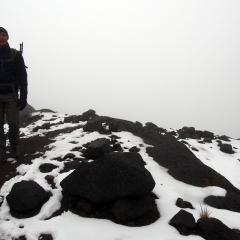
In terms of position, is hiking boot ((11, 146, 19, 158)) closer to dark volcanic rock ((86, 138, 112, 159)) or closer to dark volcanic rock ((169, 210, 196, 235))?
dark volcanic rock ((86, 138, 112, 159))

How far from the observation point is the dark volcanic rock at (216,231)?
10.8 feet

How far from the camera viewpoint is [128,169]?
4.07m

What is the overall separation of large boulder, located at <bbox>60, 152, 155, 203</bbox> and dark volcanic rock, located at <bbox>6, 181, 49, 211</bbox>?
476 mm

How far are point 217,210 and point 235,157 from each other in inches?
265

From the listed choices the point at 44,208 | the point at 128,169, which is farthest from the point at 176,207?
the point at 44,208

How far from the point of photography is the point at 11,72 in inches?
219

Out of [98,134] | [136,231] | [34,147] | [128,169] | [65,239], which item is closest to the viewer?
[65,239]

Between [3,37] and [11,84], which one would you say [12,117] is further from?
[3,37]

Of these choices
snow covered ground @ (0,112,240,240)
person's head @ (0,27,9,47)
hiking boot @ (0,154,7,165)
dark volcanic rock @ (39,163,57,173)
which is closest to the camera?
snow covered ground @ (0,112,240,240)

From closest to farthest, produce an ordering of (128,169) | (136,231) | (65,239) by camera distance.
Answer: (65,239)
(136,231)
(128,169)

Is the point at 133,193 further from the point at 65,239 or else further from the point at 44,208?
the point at 44,208

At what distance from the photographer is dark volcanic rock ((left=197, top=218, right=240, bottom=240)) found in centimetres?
330

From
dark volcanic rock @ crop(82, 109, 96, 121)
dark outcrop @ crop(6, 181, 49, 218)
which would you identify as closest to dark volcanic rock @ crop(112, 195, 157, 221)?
dark outcrop @ crop(6, 181, 49, 218)

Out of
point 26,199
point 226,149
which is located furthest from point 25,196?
point 226,149
